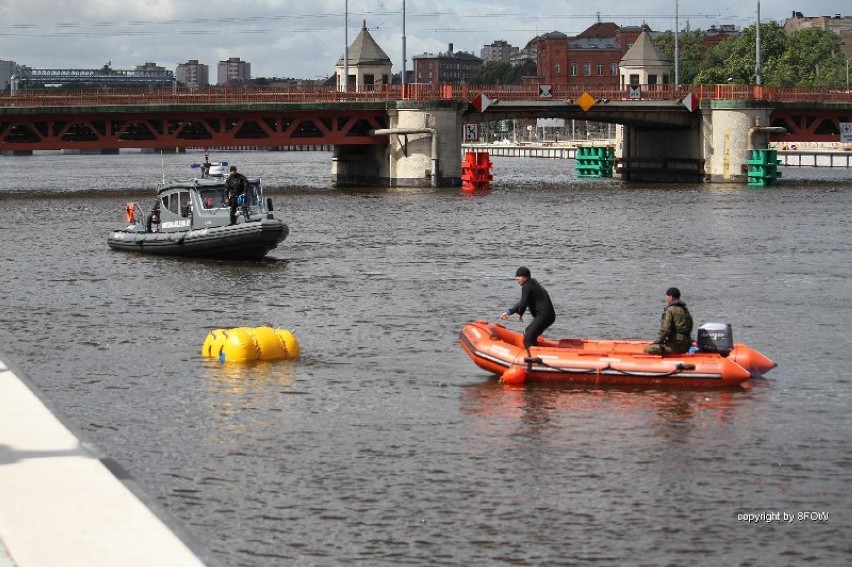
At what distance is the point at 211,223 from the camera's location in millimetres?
50062

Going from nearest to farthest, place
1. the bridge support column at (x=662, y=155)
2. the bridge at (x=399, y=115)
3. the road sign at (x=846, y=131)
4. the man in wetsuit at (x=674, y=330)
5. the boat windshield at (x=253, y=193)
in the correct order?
the man in wetsuit at (x=674, y=330)
the boat windshield at (x=253, y=193)
the bridge at (x=399, y=115)
the bridge support column at (x=662, y=155)
the road sign at (x=846, y=131)

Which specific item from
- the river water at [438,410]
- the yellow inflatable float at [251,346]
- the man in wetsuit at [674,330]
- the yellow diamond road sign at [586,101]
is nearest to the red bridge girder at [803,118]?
the yellow diamond road sign at [586,101]

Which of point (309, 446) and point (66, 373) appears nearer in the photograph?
point (309, 446)

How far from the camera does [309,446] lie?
23062 mm

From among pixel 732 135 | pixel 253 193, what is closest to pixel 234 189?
pixel 253 193

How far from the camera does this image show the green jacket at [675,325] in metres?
26.8

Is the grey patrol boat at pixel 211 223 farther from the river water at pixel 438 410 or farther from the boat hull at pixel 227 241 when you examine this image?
the river water at pixel 438 410

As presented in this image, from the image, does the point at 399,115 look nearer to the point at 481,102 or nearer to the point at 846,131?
the point at 481,102

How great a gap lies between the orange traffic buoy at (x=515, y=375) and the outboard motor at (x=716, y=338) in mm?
3333

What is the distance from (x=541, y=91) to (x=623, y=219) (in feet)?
92.8

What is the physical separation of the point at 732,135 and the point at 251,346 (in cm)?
7364

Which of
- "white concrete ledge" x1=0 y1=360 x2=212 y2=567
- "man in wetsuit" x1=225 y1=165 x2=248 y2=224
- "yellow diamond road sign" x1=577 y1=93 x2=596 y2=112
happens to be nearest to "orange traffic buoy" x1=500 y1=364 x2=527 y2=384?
"white concrete ledge" x1=0 y1=360 x2=212 y2=567

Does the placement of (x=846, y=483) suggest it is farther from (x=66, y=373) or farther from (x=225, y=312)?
(x=225, y=312)

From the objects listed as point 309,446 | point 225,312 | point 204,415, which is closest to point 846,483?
point 309,446
